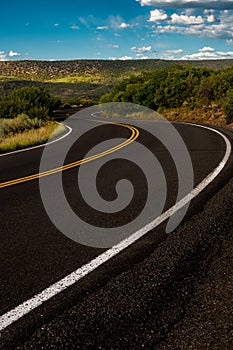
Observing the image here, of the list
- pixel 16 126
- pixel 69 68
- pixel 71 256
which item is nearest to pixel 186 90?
pixel 16 126

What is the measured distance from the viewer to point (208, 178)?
26.3 feet

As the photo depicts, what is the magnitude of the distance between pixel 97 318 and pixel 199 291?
1.06 metres

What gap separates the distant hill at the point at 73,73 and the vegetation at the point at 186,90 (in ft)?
249

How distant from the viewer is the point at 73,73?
496 ft

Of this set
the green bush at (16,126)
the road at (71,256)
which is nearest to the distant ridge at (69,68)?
the green bush at (16,126)

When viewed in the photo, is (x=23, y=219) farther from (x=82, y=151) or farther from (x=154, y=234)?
(x=82, y=151)

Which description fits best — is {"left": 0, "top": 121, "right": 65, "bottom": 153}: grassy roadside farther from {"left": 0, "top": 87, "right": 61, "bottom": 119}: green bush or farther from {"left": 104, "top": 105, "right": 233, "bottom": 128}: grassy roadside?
{"left": 104, "top": 105, "right": 233, "bottom": 128}: grassy roadside

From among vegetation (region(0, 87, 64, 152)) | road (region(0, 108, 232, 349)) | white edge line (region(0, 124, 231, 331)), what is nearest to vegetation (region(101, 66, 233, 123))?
vegetation (region(0, 87, 64, 152))

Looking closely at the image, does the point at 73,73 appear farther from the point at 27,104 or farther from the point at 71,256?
the point at 71,256

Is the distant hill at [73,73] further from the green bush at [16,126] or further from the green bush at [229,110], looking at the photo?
the green bush at [16,126]

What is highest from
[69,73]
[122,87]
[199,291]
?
[69,73]

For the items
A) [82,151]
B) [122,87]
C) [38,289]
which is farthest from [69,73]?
[38,289]

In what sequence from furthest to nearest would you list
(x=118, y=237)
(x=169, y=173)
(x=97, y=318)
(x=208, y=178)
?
(x=169, y=173)
(x=208, y=178)
(x=118, y=237)
(x=97, y=318)

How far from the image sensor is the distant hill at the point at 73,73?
12100 centimetres
